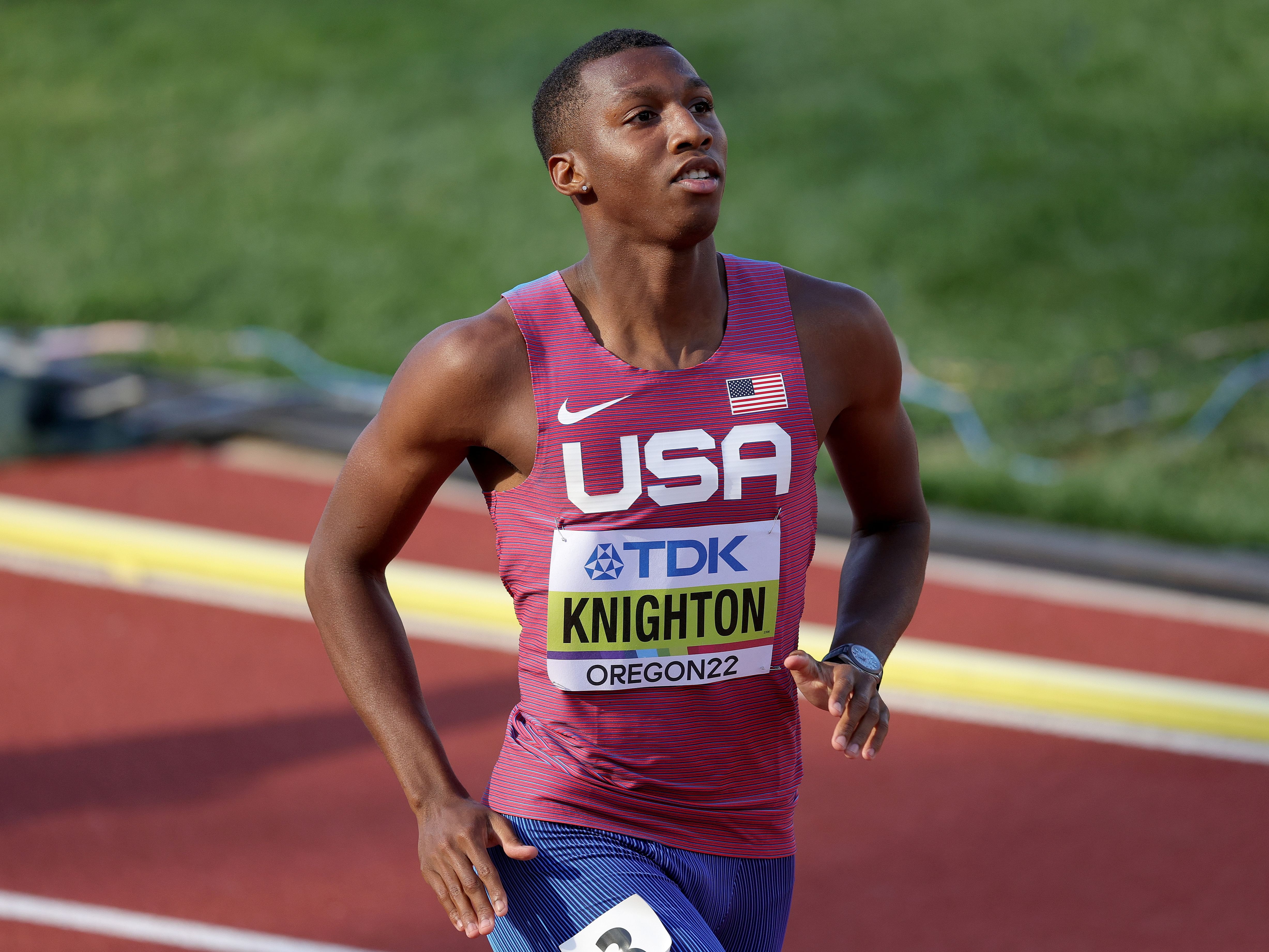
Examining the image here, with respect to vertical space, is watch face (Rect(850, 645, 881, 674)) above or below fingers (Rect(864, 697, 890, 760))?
above

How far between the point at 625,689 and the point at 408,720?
1.04ft

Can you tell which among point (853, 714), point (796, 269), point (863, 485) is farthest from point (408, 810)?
point (796, 269)

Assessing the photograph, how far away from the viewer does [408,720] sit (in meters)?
2.23

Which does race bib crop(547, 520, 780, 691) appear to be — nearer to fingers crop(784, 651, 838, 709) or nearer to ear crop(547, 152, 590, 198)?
fingers crop(784, 651, 838, 709)

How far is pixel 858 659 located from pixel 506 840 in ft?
1.96

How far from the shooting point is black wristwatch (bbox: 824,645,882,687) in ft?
7.54

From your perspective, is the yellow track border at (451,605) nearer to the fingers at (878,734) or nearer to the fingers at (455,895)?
the fingers at (878,734)

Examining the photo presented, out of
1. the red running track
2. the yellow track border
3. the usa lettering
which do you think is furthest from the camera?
the yellow track border

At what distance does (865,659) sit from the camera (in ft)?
7.64

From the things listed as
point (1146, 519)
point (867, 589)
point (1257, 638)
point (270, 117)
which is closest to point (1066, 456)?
point (1146, 519)

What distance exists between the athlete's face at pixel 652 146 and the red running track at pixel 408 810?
2.55m

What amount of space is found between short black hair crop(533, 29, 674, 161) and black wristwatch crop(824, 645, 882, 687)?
86 centimetres

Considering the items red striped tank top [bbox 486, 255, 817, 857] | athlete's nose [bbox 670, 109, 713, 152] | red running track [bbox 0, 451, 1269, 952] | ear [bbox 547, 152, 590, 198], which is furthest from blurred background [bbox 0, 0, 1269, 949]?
athlete's nose [bbox 670, 109, 713, 152]

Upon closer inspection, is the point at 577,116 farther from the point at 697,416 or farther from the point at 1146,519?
the point at 1146,519
